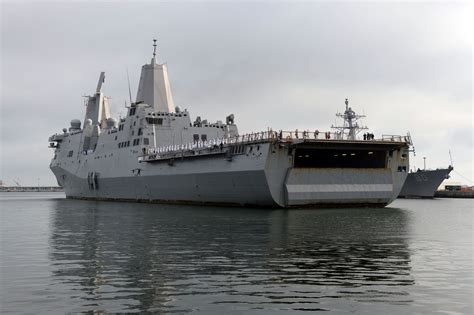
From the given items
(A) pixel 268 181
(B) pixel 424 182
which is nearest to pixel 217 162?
(A) pixel 268 181

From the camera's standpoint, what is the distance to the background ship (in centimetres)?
8662

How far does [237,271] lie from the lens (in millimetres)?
15391

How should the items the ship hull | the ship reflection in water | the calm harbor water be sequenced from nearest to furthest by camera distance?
the calm harbor water, the ship reflection in water, the ship hull

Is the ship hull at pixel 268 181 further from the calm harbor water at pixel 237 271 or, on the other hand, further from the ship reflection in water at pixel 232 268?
the calm harbor water at pixel 237 271

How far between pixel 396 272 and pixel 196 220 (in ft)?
63.3

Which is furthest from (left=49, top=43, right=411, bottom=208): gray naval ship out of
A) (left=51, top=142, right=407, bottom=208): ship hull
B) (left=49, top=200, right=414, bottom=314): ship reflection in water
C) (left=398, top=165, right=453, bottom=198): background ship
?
(left=398, top=165, right=453, bottom=198): background ship

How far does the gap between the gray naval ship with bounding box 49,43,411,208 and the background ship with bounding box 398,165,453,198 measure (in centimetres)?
2110

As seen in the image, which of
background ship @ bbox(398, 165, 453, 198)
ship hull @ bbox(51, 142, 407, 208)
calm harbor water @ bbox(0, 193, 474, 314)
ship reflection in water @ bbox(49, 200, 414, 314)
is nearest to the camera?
calm harbor water @ bbox(0, 193, 474, 314)

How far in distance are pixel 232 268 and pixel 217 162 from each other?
31322 millimetres

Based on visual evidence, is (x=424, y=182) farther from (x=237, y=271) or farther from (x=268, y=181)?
(x=237, y=271)

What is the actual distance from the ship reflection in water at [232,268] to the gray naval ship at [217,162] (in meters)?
15.6

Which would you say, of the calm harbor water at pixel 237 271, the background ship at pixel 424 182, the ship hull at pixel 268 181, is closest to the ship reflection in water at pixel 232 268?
the calm harbor water at pixel 237 271

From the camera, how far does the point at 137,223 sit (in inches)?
1248

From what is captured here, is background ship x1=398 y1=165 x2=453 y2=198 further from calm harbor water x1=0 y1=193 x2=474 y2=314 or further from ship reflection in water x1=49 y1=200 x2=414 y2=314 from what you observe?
ship reflection in water x1=49 y1=200 x2=414 y2=314
